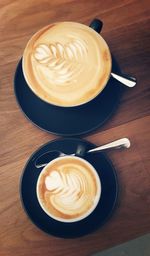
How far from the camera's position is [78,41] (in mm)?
779

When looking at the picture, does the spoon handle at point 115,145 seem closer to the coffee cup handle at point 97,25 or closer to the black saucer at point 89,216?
the black saucer at point 89,216

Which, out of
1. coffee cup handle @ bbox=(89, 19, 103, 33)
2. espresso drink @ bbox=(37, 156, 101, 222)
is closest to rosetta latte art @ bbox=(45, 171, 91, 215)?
espresso drink @ bbox=(37, 156, 101, 222)

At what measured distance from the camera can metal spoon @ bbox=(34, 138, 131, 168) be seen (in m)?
0.78

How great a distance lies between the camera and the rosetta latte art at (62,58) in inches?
29.9

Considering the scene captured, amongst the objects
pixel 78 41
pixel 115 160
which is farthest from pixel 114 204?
pixel 78 41

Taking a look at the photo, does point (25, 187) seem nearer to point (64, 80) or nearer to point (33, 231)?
point (33, 231)

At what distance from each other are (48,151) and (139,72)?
0.85 ft

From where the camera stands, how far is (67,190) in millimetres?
734

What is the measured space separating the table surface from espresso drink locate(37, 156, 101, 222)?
81 mm

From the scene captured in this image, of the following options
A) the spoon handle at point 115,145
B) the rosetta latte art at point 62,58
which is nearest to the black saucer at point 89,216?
the spoon handle at point 115,145

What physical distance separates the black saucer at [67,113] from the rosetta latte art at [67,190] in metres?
0.10

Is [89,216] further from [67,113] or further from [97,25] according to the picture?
[97,25]

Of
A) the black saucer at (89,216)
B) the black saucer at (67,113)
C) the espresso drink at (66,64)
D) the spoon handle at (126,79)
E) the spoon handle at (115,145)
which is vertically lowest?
the black saucer at (89,216)

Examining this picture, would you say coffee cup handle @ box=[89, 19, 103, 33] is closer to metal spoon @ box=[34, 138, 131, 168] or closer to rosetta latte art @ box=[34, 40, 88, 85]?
rosetta latte art @ box=[34, 40, 88, 85]
